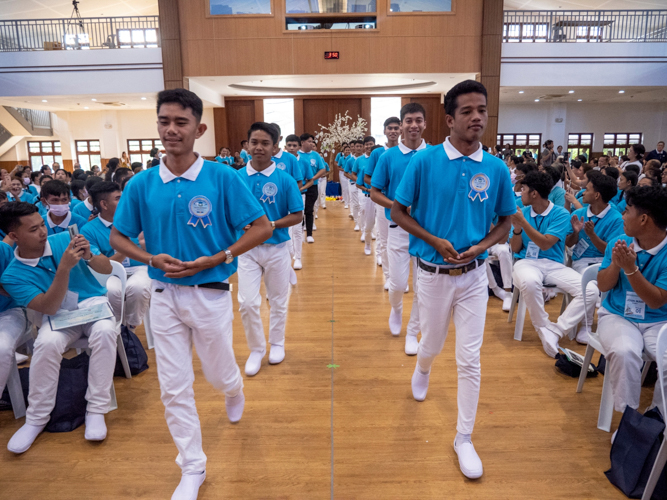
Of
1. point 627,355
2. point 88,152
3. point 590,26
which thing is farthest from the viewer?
point 88,152

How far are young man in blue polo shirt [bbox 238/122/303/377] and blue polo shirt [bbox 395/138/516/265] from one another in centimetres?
121

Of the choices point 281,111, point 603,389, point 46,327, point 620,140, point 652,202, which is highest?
point 281,111

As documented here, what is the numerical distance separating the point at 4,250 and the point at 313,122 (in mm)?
16840

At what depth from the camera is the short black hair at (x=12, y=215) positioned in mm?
2723

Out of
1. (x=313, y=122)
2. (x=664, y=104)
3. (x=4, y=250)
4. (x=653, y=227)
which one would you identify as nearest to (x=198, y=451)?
(x=4, y=250)

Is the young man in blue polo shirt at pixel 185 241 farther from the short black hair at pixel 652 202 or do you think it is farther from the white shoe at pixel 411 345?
the short black hair at pixel 652 202

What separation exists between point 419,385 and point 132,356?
7.14 feet

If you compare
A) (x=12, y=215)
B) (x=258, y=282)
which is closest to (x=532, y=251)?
(x=258, y=282)

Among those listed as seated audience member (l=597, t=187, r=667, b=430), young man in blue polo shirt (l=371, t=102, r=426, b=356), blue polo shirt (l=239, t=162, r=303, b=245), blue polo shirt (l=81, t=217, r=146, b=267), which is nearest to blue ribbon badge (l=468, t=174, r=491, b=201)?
seated audience member (l=597, t=187, r=667, b=430)

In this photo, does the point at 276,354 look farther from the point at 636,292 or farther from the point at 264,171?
the point at 636,292

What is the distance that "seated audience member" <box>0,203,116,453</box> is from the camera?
2693 mm

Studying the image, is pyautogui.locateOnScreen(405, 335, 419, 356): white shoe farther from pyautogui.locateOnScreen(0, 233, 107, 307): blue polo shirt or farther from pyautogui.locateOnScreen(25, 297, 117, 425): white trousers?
pyautogui.locateOnScreen(0, 233, 107, 307): blue polo shirt

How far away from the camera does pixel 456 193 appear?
2246mm

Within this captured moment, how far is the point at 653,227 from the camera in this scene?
2609 millimetres
